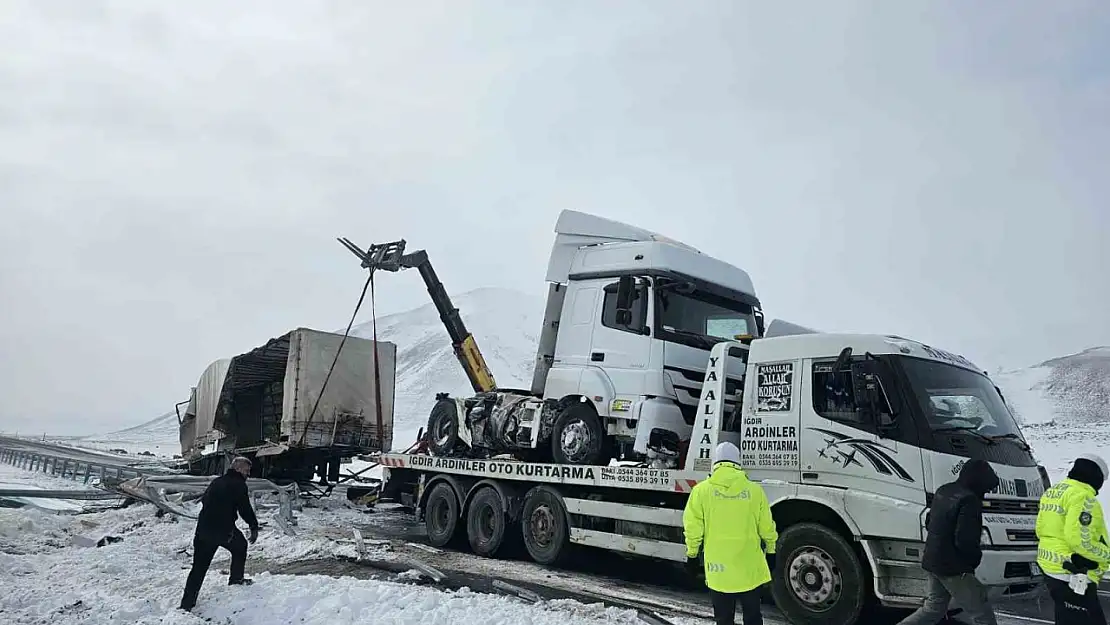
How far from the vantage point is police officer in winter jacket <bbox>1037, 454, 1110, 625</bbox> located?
5.06m

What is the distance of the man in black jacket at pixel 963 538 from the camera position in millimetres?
5344

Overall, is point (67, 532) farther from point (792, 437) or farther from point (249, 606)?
point (792, 437)

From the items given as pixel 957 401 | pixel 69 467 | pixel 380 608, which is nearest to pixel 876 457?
pixel 957 401

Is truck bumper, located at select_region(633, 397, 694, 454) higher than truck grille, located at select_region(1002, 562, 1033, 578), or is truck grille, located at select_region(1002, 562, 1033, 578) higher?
truck bumper, located at select_region(633, 397, 694, 454)

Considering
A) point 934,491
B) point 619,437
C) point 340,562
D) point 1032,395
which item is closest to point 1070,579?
point 934,491

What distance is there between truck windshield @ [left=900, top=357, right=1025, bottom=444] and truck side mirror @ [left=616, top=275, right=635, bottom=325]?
3.17 meters

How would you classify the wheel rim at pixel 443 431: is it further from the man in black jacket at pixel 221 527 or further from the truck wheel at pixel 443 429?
the man in black jacket at pixel 221 527

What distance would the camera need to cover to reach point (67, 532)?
37.4ft

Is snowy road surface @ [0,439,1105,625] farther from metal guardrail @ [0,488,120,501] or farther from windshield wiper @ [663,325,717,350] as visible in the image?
windshield wiper @ [663,325,717,350]

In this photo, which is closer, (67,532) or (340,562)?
(340,562)

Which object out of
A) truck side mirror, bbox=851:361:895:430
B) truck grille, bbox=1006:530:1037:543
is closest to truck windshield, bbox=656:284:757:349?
truck side mirror, bbox=851:361:895:430

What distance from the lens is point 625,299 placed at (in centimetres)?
924

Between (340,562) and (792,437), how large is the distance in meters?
5.57

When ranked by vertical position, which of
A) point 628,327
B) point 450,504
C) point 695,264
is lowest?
point 450,504
